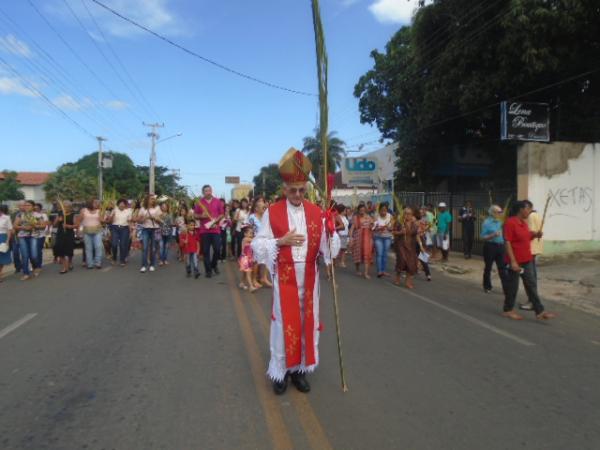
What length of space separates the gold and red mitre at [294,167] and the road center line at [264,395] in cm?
175

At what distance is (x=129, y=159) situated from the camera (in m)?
76.1

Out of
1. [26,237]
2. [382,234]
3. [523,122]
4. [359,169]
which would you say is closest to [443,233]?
[523,122]

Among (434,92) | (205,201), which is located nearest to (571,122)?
(434,92)

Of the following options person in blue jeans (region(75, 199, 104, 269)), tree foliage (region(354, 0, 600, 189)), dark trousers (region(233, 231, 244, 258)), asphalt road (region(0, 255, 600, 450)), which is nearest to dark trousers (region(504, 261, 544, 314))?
asphalt road (region(0, 255, 600, 450))

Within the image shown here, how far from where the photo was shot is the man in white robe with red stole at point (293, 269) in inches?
165

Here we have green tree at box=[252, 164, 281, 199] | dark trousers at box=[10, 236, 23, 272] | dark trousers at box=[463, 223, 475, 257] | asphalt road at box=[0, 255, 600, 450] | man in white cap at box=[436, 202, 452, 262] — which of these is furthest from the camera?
green tree at box=[252, 164, 281, 199]

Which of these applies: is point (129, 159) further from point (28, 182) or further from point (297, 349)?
point (297, 349)

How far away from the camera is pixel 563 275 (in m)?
11.6

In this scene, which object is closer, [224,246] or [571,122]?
[224,246]

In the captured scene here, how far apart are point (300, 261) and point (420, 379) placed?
5.03ft

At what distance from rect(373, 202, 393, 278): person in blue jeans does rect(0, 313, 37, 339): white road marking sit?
6.84 m

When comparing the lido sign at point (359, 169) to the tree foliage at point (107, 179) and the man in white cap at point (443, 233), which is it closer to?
the man in white cap at point (443, 233)

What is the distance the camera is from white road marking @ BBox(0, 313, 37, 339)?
621 cm

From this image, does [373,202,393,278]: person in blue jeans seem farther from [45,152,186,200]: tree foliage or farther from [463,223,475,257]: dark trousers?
[45,152,186,200]: tree foliage
